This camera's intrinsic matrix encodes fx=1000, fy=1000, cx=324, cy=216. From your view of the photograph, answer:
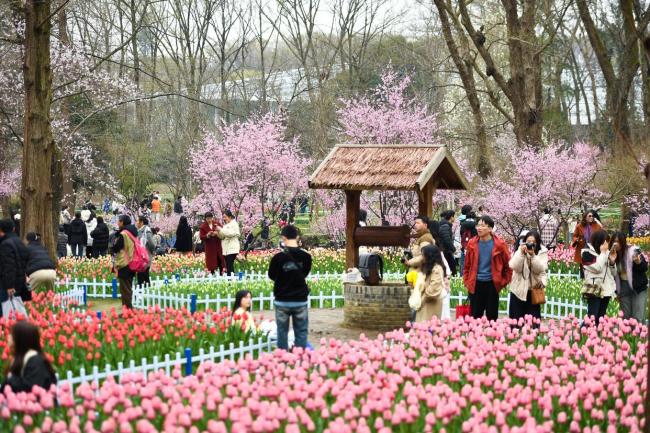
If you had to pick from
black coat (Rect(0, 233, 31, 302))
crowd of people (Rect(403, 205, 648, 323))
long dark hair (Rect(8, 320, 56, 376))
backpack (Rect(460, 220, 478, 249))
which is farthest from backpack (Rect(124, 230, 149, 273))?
long dark hair (Rect(8, 320, 56, 376))

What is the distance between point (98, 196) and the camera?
55812mm

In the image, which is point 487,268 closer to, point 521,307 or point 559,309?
point 521,307

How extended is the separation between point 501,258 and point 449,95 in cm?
4407

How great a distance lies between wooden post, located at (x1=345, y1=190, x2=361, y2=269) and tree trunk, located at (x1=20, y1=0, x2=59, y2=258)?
5.52 meters

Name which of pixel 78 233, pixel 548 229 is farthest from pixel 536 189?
pixel 78 233

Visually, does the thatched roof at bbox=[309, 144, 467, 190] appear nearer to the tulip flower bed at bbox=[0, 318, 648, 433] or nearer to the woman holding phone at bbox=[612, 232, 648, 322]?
the woman holding phone at bbox=[612, 232, 648, 322]

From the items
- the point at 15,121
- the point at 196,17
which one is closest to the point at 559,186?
the point at 15,121

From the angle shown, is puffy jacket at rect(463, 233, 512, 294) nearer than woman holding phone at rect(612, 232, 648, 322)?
No

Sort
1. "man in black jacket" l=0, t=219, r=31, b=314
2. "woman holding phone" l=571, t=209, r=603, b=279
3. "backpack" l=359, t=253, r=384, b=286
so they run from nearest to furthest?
1. "man in black jacket" l=0, t=219, r=31, b=314
2. "backpack" l=359, t=253, r=384, b=286
3. "woman holding phone" l=571, t=209, r=603, b=279

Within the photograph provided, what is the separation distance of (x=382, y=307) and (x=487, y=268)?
7.35ft

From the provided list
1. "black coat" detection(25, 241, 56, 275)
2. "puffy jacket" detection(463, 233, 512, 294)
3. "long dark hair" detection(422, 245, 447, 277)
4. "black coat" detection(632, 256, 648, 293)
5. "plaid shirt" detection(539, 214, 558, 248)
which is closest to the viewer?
"long dark hair" detection(422, 245, 447, 277)

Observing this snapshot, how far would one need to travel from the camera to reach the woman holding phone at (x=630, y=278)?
1201 cm

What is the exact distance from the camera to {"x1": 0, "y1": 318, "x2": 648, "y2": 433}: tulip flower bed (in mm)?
6379

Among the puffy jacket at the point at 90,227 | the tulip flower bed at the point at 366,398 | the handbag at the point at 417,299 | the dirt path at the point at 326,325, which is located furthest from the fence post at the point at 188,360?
the puffy jacket at the point at 90,227
